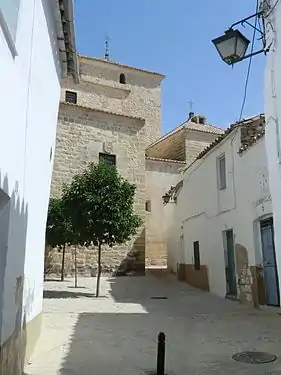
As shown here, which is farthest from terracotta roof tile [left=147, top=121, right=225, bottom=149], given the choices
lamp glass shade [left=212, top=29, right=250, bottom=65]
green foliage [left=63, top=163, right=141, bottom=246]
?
lamp glass shade [left=212, top=29, right=250, bottom=65]

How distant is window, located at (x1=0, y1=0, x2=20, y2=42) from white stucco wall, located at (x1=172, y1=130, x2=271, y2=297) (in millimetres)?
7673

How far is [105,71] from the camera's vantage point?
29031 mm

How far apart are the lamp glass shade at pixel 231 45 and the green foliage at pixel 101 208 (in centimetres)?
750

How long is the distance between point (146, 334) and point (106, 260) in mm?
11675

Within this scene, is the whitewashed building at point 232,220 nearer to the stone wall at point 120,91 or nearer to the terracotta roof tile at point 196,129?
the terracotta roof tile at point 196,129

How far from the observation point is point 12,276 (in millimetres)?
4023

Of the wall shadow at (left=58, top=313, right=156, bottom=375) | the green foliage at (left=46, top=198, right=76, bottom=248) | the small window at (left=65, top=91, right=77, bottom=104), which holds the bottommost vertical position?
the wall shadow at (left=58, top=313, right=156, bottom=375)

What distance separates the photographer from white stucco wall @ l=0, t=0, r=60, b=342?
11.6 feet

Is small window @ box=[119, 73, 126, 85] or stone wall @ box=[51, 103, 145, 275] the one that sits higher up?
small window @ box=[119, 73, 126, 85]

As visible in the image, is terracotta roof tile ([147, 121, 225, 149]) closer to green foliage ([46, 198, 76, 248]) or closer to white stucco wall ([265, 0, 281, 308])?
green foliage ([46, 198, 76, 248])

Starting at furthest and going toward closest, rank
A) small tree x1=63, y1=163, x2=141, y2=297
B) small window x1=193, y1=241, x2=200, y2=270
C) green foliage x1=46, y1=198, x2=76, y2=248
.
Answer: small window x1=193, y1=241, x2=200, y2=270, green foliage x1=46, y1=198, x2=76, y2=248, small tree x1=63, y1=163, x2=141, y2=297

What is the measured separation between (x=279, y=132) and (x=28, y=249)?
3899 mm

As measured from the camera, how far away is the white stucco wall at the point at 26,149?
139 inches

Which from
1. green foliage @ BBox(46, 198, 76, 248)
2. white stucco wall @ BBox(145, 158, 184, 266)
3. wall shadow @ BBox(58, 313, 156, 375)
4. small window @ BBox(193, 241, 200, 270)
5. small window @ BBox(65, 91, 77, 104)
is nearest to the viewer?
wall shadow @ BBox(58, 313, 156, 375)
